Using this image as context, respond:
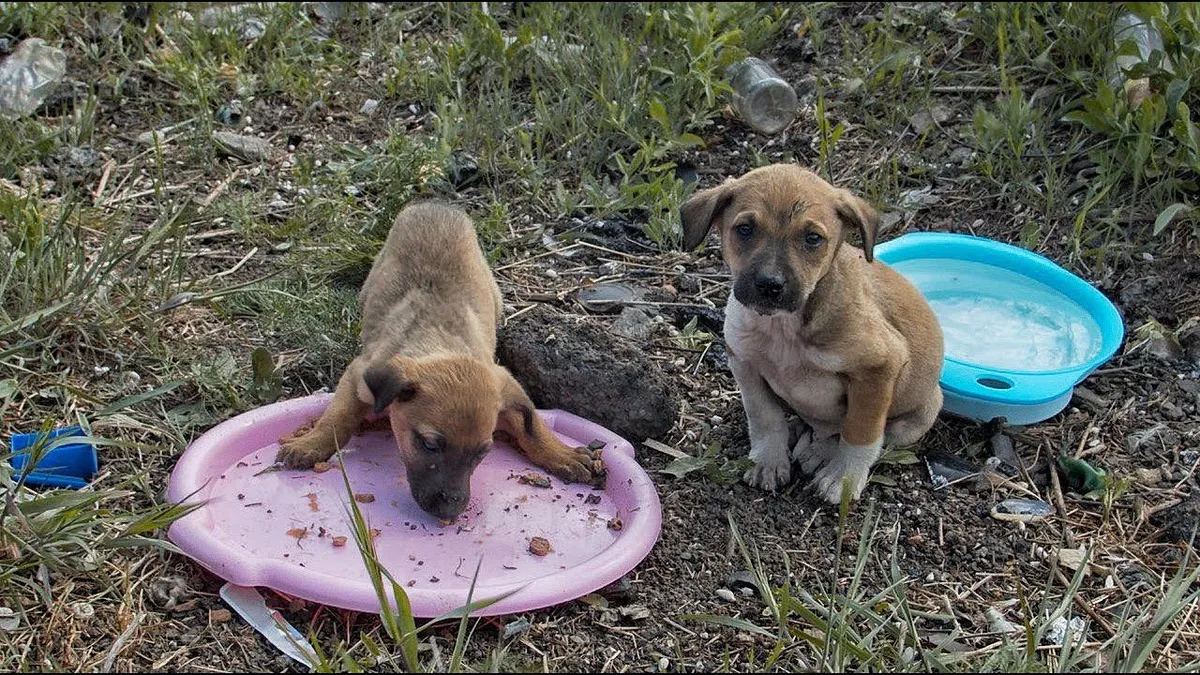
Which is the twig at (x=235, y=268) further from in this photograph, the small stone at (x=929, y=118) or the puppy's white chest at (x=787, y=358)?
the small stone at (x=929, y=118)

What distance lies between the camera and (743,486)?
5031mm

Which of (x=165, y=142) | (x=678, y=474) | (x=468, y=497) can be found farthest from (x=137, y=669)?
(x=165, y=142)

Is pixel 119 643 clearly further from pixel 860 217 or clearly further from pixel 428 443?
pixel 860 217

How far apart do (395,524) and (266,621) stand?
64 cm

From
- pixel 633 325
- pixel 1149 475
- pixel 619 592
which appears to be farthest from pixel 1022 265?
pixel 619 592

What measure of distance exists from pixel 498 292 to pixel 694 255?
1.18m

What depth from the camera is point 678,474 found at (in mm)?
4988

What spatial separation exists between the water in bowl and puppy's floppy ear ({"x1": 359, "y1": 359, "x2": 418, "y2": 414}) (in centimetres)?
262

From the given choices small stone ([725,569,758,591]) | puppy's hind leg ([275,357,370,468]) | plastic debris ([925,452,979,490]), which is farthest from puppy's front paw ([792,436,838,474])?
puppy's hind leg ([275,357,370,468])

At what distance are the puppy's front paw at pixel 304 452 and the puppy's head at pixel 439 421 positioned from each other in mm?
429

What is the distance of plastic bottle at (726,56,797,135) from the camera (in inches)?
280

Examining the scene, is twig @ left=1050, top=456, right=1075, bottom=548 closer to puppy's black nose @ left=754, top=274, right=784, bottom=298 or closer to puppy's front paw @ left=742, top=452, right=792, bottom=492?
puppy's front paw @ left=742, top=452, right=792, bottom=492

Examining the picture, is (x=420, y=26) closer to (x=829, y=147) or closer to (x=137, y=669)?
(x=829, y=147)

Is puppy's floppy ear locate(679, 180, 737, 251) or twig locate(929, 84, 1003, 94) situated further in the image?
twig locate(929, 84, 1003, 94)
